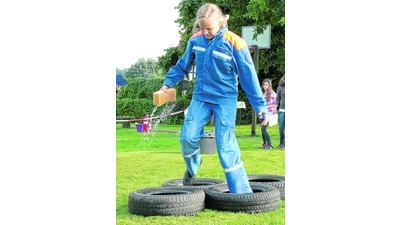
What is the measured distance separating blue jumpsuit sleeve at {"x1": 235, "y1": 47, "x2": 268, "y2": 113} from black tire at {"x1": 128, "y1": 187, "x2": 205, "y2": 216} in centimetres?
85

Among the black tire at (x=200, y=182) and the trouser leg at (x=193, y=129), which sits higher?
the trouser leg at (x=193, y=129)

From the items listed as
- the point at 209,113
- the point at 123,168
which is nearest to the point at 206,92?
the point at 209,113

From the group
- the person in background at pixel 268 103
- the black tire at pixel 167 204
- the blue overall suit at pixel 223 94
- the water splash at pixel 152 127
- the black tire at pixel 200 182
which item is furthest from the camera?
the water splash at pixel 152 127

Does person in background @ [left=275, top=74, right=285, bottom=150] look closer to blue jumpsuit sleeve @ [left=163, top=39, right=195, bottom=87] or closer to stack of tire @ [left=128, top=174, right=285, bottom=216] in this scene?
stack of tire @ [left=128, top=174, right=285, bottom=216]

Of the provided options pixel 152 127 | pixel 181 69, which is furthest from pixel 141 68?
pixel 152 127

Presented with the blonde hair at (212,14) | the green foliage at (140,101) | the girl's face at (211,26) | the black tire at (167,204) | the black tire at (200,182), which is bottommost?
the black tire at (167,204)

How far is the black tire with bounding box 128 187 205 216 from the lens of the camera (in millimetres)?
4543

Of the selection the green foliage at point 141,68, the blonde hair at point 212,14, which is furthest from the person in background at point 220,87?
the green foliage at point 141,68

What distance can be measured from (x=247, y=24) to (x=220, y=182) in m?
1.34

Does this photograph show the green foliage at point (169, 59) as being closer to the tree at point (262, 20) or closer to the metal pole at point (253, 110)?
the tree at point (262, 20)

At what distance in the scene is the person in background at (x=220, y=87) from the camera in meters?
4.73

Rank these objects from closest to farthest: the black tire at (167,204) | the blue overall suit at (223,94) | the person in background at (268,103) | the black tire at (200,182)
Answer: the black tire at (167,204) → the blue overall suit at (223,94) → the person in background at (268,103) → the black tire at (200,182)

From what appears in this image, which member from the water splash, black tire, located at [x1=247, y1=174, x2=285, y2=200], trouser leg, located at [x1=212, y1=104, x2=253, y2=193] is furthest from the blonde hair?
black tire, located at [x1=247, y1=174, x2=285, y2=200]
